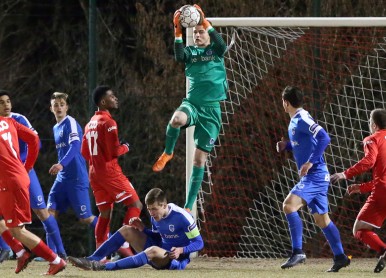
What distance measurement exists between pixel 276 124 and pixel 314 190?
2628 mm

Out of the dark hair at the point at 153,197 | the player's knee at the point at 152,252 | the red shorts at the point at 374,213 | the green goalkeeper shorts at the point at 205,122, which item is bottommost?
the red shorts at the point at 374,213

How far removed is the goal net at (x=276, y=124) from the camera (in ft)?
42.6

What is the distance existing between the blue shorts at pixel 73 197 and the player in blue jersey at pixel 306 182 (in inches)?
85.2

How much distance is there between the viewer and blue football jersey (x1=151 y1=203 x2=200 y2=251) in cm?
1044

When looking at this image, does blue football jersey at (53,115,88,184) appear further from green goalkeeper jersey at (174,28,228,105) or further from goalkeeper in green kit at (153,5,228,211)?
green goalkeeper jersey at (174,28,228,105)

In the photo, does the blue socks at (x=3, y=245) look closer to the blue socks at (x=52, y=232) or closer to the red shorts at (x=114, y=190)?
the blue socks at (x=52, y=232)

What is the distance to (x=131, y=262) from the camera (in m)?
10.1

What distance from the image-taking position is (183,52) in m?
11.2

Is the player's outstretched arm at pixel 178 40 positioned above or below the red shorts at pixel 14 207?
above

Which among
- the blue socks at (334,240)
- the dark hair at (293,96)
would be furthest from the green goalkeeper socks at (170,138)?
the blue socks at (334,240)

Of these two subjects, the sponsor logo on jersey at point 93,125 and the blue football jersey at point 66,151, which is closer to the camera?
the sponsor logo on jersey at point 93,125

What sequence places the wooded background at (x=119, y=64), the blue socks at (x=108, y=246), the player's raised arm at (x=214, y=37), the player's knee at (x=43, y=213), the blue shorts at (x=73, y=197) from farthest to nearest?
the wooded background at (x=119, y=64), the blue shorts at (x=73, y=197), the player's knee at (x=43, y=213), the player's raised arm at (x=214, y=37), the blue socks at (x=108, y=246)

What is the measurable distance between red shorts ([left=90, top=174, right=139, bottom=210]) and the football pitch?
62cm

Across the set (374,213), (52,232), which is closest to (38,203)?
(52,232)
